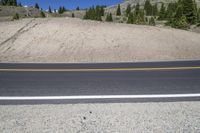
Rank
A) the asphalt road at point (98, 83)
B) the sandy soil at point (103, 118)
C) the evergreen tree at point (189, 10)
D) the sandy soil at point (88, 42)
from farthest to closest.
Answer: the evergreen tree at point (189, 10)
the sandy soil at point (88, 42)
the asphalt road at point (98, 83)
the sandy soil at point (103, 118)

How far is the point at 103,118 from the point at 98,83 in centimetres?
313

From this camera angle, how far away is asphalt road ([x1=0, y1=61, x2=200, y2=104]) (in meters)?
7.02

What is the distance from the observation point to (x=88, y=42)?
20.8 meters

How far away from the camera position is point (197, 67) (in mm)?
11617

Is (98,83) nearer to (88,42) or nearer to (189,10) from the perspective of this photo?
(88,42)

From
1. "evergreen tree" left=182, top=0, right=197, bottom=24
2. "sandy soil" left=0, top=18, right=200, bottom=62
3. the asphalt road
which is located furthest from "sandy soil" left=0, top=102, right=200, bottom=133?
"evergreen tree" left=182, top=0, right=197, bottom=24

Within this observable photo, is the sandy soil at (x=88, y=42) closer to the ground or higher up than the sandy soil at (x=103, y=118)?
closer to the ground

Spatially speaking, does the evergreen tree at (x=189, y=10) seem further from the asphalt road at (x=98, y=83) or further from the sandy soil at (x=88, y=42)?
the asphalt road at (x=98, y=83)

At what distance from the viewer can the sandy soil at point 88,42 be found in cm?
1830

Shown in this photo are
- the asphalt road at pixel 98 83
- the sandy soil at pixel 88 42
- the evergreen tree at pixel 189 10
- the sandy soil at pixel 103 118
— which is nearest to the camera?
the sandy soil at pixel 103 118

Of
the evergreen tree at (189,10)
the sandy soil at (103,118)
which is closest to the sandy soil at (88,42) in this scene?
the sandy soil at (103,118)

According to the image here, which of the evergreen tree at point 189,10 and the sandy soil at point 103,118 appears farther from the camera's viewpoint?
the evergreen tree at point 189,10

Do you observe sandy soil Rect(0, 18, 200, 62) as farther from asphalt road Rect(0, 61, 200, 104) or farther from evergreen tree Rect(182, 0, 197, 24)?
evergreen tree Rect(182, 0, 197, 24)

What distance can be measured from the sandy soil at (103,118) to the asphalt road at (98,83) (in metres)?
0.53
